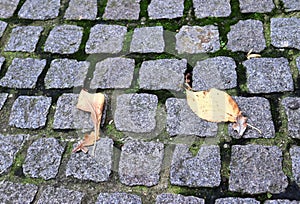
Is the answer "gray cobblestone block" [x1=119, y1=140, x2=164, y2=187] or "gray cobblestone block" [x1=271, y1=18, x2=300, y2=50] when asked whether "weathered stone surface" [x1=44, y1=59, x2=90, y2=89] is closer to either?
"gray cobblestone block" [x1=119, y1=140, x2=164, y2=187]

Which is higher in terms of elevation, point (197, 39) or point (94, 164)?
point (197, 39)

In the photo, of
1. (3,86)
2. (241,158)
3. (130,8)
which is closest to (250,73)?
(241,158)

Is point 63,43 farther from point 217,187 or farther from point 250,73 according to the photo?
point 217,187

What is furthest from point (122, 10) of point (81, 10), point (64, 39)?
point (64, 39)

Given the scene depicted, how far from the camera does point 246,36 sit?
8.84ft

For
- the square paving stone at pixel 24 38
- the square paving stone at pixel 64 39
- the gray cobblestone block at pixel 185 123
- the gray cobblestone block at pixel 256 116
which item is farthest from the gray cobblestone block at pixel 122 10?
the gray cobblestone block at pixel 256 116

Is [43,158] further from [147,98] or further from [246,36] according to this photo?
[246,36]

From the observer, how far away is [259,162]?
2.11 metres

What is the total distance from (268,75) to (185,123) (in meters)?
0.59

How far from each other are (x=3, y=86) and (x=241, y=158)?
1492 millimetres

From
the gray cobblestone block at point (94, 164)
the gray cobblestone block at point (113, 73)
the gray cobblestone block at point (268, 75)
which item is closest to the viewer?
the gray cobblestone block at point (94, 164)

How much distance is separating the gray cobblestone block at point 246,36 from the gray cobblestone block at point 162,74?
13.7 inches

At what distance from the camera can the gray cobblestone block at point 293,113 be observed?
86.7 inches

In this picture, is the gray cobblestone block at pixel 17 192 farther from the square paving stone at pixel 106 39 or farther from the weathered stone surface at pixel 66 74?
the square paving stone at pixel 106 39
